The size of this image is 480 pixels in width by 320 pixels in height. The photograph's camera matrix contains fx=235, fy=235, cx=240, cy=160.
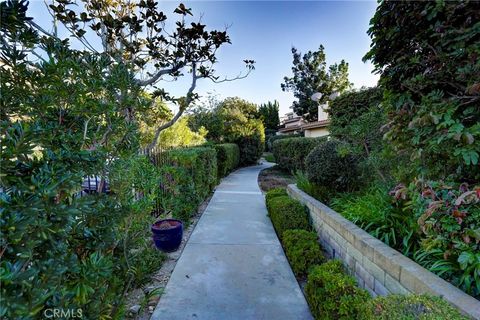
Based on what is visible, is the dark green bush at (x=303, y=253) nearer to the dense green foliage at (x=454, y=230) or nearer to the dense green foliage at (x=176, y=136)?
the dense green foliage at (x=454, y=230)

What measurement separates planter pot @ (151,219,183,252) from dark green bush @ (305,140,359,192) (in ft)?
10.3

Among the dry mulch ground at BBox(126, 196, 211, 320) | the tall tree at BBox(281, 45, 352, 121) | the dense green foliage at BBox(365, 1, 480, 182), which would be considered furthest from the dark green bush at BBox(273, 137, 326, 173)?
the tall tree at BBox(281, 45, 352, 121)

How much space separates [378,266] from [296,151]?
9.62m

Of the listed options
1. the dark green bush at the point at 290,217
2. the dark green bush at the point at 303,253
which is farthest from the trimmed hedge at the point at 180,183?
the dark green bush at the point at 303,253

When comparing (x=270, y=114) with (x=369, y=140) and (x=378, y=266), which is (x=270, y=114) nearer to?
(x=369, y=140)

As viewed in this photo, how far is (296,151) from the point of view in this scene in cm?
1177

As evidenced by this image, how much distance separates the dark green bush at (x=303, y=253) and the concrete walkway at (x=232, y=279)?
0.18m

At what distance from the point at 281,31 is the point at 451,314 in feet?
21.5

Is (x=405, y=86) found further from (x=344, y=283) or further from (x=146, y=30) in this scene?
(x=146, y=30)

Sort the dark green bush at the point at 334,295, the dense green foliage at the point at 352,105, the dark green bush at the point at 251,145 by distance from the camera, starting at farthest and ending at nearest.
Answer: the dark green bush at the point at 251,145
the dense green foliage at the point at 352,105
the dark green bush at the point at 334,295

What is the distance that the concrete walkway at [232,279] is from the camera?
2590mm

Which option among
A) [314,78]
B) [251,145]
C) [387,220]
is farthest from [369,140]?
[314,78]

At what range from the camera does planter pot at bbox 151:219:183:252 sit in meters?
3.89

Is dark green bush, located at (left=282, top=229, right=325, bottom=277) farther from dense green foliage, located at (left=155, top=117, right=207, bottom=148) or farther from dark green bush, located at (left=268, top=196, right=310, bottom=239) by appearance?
dense green foliage, located at (left=155, top=117, right=207, bottom=148)
